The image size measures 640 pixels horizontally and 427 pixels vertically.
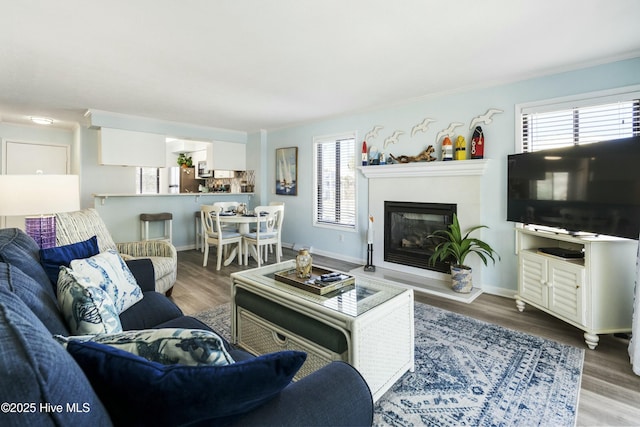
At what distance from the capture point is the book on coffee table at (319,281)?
6.37 ft

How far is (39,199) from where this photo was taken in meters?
2.11

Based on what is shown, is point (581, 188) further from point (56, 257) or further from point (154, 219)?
point (154, 219)

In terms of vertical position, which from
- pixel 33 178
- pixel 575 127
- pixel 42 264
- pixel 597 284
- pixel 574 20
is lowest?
pixel 597 284

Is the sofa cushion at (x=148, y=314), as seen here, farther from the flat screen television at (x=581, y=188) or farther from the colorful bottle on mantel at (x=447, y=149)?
the colorful bottle on mantel at (x=447, y=149)

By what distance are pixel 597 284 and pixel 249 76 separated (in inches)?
139

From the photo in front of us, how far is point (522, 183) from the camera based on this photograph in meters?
3.02

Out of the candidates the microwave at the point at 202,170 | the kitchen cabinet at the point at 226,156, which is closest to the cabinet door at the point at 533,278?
the kitchen cabinet at the point at 226,156

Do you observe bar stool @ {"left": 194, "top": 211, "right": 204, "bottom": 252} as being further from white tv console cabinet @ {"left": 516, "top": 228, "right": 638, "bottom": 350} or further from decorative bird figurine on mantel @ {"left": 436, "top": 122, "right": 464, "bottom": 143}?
white tv console cabinet @ {"left": 516, "top": 228, "right": 638, "bottom": 350}

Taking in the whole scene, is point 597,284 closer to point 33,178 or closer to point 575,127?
point 575,127

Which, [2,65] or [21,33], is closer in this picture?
[21,33]

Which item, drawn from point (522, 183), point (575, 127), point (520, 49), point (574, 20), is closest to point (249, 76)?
point (520, 49)

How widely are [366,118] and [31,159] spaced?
623cm

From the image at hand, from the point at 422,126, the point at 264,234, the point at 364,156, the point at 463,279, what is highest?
the point at 422,126

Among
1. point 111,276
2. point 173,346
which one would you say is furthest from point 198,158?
point 173,346
